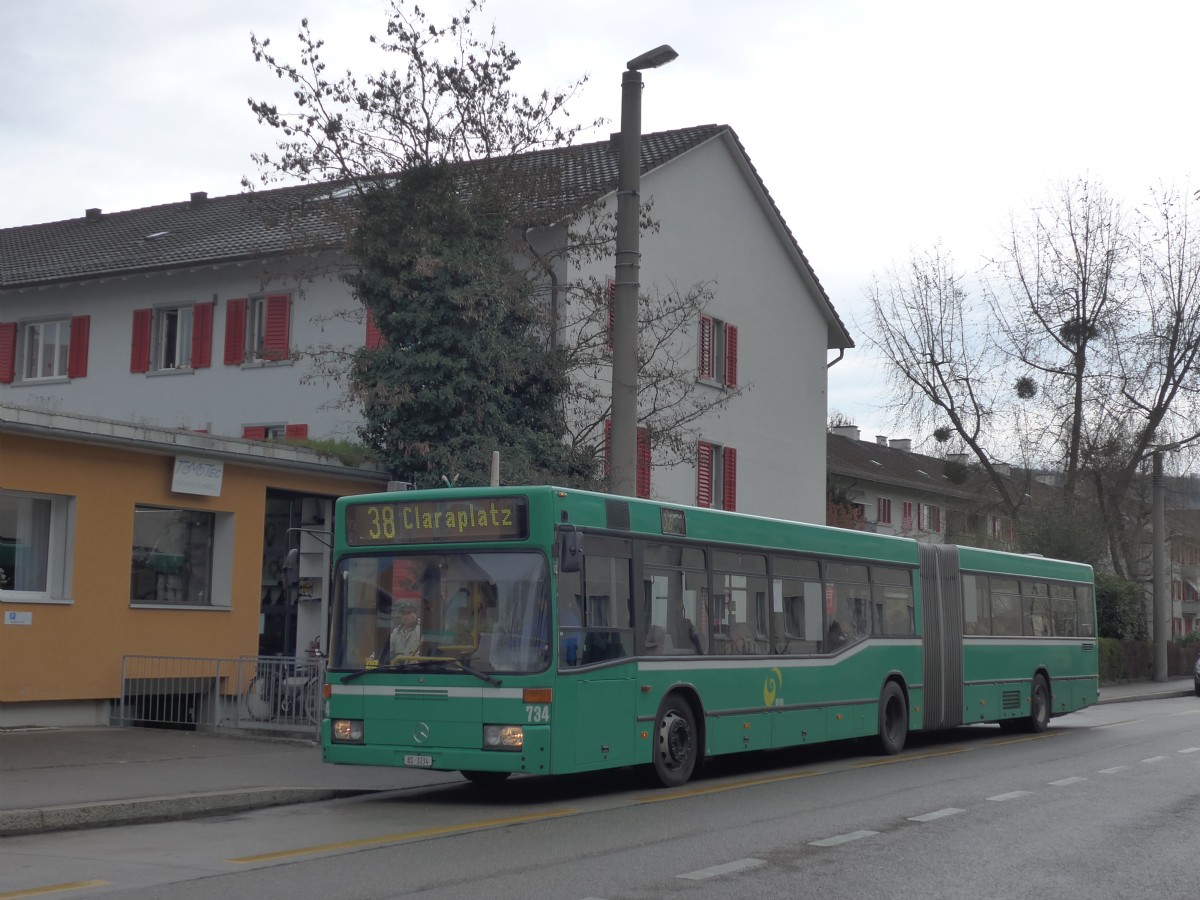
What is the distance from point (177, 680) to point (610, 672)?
27.1ft

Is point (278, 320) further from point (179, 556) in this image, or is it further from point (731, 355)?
point (179, 556)

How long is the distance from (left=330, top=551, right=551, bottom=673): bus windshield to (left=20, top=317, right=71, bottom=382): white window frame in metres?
22.8

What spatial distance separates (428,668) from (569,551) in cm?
158

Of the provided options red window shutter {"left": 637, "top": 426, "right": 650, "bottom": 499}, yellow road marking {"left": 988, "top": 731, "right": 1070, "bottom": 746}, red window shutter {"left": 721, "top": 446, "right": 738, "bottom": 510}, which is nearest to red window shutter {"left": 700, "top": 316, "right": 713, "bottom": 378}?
red window shutter {"left": 721, "top": 446, "right": 738, "bottom": 510}

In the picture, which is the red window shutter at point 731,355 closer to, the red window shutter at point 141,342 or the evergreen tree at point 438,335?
the evergreen tree at point 438,335

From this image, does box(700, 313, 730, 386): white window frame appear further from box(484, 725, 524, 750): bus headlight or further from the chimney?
the chimney

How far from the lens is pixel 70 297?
3375 centimetres

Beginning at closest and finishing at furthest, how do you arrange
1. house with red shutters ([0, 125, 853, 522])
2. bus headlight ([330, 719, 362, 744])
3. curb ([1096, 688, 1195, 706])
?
bus headlight ([330, 719, 362, 744]) < house with red shutters ([0, 125, 853, 522]) < curb ([1096, 688, 1195, 706])

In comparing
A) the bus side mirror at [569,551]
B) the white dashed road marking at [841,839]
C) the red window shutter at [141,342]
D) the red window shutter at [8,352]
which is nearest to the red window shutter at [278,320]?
the red window shutter at [141,342]

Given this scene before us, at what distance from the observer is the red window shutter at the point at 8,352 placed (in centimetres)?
3391

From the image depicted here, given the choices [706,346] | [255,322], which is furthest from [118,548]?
[706,346]

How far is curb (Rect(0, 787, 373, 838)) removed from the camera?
423 inches

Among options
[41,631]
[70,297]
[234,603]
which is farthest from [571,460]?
[70,297]

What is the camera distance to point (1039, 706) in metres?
23.7
